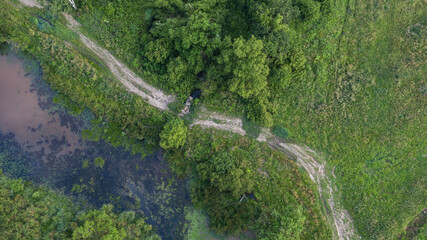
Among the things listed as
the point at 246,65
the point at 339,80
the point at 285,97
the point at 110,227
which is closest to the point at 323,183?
the point at 285,97

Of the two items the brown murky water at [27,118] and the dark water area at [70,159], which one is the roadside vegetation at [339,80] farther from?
the brown murky water at [27,118]

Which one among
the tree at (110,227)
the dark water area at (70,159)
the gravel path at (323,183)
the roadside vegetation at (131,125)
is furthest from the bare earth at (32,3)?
the gravel path at (323,183)

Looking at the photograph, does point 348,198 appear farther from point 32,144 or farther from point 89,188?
point 32,144

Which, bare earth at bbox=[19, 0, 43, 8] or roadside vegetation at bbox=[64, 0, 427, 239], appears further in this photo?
bare earth at bbox=[19, 0, 43, 8]

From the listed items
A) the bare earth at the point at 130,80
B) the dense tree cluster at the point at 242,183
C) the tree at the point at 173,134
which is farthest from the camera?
the bare earth at the point at 130,80

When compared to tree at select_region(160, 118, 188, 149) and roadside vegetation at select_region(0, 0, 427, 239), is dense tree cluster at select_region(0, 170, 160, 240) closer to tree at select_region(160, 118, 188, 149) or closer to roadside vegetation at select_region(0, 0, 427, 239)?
roadside vegetation at select_region(0, 0, 427, 239)

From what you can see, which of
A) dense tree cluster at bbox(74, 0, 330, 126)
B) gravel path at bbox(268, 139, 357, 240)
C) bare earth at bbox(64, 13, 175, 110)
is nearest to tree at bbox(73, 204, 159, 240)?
bare earth at bbox(64, 13, 175, 110)

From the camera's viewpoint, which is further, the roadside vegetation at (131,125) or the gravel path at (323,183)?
the gravel path at (323,183)
